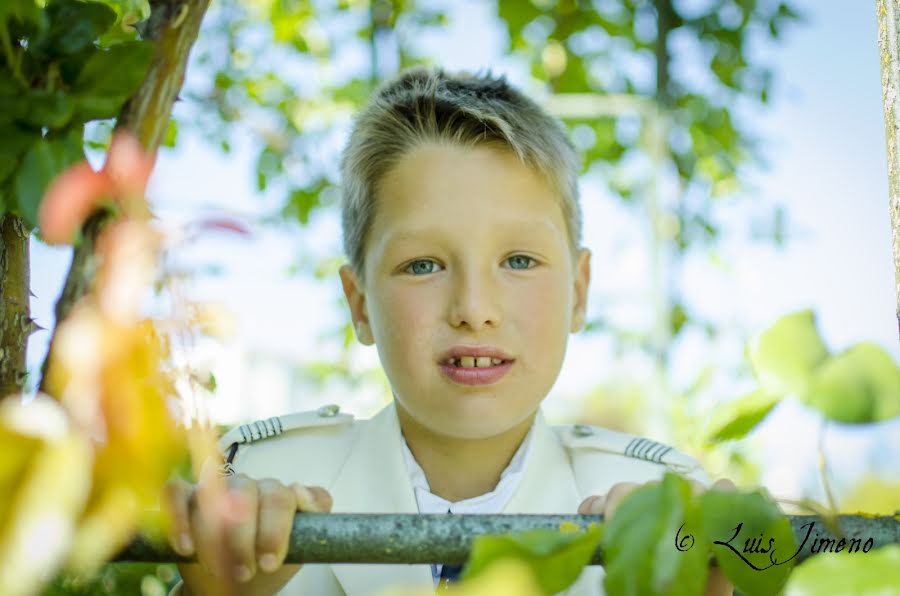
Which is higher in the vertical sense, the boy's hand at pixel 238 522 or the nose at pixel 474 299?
the nose at pixel 474 299

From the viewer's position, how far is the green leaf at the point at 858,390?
21.2 inches

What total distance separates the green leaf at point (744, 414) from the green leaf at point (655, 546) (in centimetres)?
9

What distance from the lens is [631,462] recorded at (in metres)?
1.46

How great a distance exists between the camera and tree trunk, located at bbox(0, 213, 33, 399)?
0.73m

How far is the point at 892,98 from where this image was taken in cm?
77

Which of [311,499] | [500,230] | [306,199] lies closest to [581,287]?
[500,230]

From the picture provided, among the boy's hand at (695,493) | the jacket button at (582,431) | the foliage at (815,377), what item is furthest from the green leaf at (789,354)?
the jacket button at (582,431)

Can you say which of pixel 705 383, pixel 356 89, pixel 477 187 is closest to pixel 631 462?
pixel 477 187

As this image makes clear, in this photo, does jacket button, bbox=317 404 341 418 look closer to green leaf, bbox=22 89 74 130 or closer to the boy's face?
the boy's face

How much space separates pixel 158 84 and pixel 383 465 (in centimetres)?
87

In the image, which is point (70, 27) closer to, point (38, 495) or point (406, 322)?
point (38, 495)

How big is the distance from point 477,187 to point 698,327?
8.51ft

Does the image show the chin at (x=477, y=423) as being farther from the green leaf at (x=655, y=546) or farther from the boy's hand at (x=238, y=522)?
the green leaf at (x=655, y=546)

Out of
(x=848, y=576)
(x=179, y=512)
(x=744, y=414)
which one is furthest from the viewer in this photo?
(x=179, y=512)
